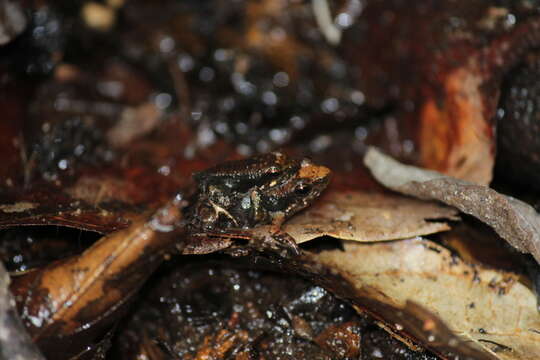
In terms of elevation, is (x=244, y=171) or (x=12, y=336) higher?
(x=244, y=171)

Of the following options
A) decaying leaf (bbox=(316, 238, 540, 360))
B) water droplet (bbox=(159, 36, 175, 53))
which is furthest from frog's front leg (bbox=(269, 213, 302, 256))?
water droplet (bbox=(159, 36, 175, 53))

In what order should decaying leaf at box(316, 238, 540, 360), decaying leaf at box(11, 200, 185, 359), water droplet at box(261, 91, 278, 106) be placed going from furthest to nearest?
water droplet at box(261, 91, 278, 106) < decaying leaf at box(316, 238, 540, 360) < decaying leaf at box(11, 200, 185, 359)

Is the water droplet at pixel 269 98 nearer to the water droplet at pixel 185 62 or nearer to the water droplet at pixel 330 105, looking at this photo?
the water droplet at pixel 330 105

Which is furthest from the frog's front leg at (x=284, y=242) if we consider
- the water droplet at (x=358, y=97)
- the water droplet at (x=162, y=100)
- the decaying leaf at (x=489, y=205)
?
the water droplet at (x=162, y=100)

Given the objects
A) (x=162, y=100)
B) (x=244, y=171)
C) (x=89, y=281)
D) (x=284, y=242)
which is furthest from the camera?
(x=162, y=100)

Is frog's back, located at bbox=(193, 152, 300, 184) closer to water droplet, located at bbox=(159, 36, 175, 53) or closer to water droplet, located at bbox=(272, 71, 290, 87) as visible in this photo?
water droplet, located at bbox=(272, 71, 290, 87)

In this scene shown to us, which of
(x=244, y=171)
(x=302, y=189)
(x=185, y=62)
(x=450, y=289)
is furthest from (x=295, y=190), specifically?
(x=185, y=62)

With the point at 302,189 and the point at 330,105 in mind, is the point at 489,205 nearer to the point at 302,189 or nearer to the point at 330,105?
the point at 302,189
